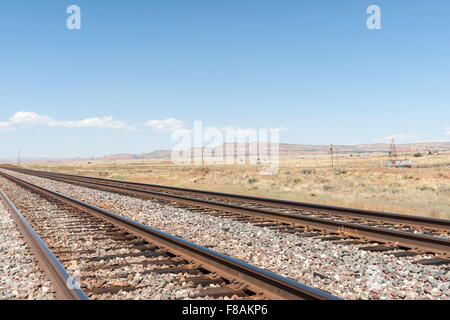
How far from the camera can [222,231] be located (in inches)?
380

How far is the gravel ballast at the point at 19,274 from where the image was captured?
5.14m

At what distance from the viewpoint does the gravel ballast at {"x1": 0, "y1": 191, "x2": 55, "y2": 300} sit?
16.9 ft

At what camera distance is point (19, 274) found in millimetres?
6141

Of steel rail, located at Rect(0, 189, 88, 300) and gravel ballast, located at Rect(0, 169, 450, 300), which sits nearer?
steel rail, located at Rect(0, 189, 88, 300)

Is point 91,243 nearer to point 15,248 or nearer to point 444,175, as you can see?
point 15,248

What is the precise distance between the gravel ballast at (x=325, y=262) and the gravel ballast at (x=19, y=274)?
335 centimetres

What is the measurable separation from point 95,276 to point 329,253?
4348 mm

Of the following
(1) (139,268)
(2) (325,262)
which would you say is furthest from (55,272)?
(2) (325,262)

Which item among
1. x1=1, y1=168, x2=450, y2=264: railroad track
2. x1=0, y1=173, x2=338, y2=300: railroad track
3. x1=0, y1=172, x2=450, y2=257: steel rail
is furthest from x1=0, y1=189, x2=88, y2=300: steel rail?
x1=0, y1=172, x2=450, y2=257: steel rail

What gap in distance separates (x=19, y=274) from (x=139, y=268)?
198cm

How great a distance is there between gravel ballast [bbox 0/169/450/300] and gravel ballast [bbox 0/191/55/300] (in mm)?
3347

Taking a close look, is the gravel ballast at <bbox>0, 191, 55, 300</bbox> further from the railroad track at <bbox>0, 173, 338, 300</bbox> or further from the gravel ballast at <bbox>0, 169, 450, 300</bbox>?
the gravel ballast at <bbox>0, 169, 450, 300</bbox>

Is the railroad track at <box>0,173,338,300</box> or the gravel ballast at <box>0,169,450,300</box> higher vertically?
the railroad track at <box>0,173,338,300</box>
